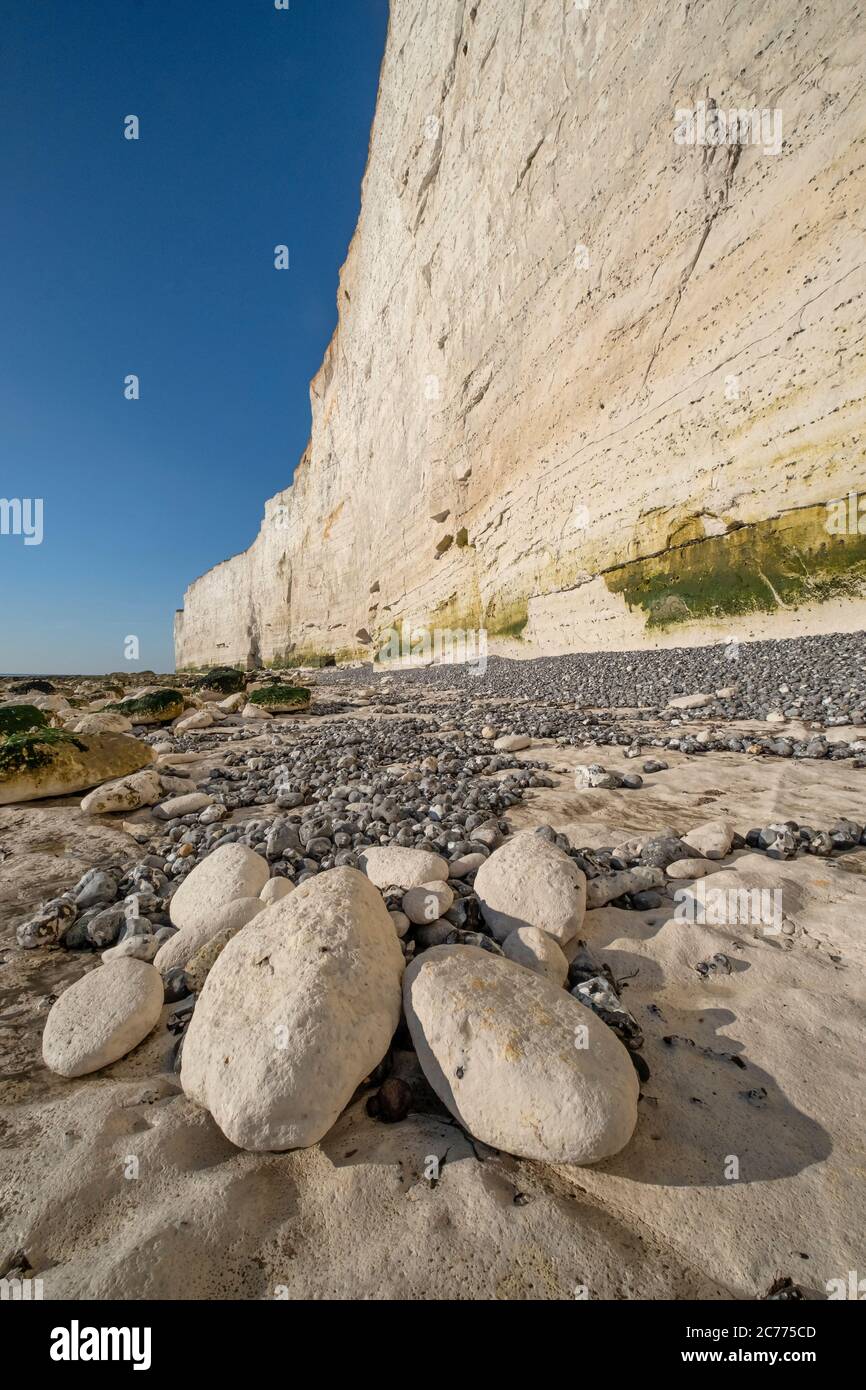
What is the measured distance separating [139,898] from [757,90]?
17668 millimetres

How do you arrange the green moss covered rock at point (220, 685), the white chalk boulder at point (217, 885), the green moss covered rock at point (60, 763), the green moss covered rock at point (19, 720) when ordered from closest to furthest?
the white chalk boulder at point (217, 885) < the green moss covered rock at point (60, 763) < the green moss covered rock at point (19, 720) < the green moss covered rock at point (220, 685)

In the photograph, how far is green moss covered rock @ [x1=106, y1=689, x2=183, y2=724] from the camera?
8.87m

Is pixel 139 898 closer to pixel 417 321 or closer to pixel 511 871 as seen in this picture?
pixel 511 871

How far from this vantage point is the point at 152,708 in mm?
8914

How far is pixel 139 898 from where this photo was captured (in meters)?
2.42

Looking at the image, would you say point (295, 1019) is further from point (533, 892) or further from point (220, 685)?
point (220, 685)

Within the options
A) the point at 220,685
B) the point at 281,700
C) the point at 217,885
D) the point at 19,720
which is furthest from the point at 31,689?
the point at 217,885

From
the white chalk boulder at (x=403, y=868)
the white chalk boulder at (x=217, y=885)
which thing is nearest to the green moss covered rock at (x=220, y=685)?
the white chalk boulder at (x=217, y=885)

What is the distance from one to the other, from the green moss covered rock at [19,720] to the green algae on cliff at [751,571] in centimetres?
Result: 1142

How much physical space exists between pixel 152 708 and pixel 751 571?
11.3 meters

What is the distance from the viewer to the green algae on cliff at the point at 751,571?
9.12 meters

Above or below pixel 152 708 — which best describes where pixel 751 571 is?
above

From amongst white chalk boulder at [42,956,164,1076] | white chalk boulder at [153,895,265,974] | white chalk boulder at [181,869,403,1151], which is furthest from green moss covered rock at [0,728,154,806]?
white chalk boulder at [181,869,403,1151]

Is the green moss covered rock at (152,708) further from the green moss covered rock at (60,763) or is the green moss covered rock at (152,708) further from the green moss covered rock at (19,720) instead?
the green moss covered rock at (60,763)
